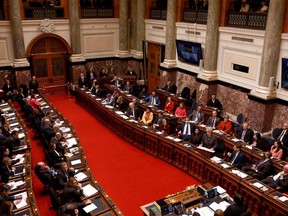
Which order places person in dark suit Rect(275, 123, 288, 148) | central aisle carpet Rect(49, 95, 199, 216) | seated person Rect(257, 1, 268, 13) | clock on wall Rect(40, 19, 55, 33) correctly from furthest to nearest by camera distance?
clock on wall Rect(40, 19, 55, 33)
seated person Rect(257, 1, 268, 13)
person in dark suit Rect(275, 123, 288, 148)
central aisle carpet Rect(49, 95, 199, 216)

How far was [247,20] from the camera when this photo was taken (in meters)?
11.8

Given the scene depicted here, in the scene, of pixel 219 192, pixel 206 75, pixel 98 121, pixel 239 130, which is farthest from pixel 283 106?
pixel 98 121

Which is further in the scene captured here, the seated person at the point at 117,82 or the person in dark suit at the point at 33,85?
the seated person at the point at 117,82

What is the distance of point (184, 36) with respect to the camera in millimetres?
14992

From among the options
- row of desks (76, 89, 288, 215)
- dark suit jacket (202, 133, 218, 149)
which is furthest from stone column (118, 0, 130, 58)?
dark suit jacket (202, 133, 218, 149)

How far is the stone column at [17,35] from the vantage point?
15.2 metres

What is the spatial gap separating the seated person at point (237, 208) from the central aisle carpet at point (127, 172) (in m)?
2.34

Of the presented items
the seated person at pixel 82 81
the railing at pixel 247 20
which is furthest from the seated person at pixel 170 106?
the seated person at pixel 82 81

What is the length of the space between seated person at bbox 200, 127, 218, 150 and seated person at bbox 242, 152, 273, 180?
4.23 ft

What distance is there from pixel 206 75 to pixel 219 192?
7532 millimetres

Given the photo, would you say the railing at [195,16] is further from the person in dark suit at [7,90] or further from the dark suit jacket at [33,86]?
the person in dark suit at [7,90]

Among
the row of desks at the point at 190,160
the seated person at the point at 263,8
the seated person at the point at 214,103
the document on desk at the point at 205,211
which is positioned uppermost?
the seated person at the point at 263,8

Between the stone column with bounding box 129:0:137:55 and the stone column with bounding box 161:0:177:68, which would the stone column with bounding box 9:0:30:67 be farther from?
the stone column with bounding box 161:0:177:68

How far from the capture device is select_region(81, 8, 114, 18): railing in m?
17.5
